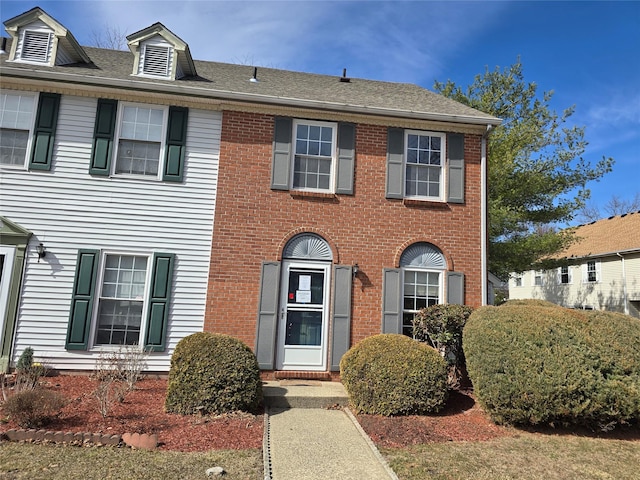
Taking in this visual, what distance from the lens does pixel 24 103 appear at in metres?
7.69

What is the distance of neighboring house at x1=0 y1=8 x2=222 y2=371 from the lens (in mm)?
7309

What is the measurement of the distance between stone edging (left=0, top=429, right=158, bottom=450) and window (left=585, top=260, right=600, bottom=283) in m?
24.9

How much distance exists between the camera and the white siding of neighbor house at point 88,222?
731 centimetres

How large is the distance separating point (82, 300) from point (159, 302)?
1349 millimetres

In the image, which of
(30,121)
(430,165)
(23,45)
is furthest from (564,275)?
(23,45)

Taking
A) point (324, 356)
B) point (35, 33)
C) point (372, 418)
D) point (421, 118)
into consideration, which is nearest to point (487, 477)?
point (372, 418)

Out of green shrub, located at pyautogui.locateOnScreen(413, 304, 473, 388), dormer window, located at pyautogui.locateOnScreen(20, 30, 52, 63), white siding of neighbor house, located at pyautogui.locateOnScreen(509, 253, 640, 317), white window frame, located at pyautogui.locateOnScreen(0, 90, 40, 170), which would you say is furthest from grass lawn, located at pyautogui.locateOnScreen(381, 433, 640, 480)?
white siding of neighbor house, located at pyautogui.locateOnScreen(509, 253, 640, 317)

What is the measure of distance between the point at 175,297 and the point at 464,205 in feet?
20.4

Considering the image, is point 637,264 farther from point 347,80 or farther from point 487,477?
point 487,477

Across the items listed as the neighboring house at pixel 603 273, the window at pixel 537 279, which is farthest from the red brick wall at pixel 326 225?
the window at pixel 537 279

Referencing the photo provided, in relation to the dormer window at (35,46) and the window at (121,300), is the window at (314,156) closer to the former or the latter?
the window at (121,300)

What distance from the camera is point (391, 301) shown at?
8078 millimetres

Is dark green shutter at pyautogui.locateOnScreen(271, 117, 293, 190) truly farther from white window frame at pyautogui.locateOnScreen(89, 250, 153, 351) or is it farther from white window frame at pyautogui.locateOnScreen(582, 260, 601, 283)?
white window frame at pyautogui.locateOnScreen(582, 260, 601, 283)

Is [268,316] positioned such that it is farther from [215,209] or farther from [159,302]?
[215,209]
